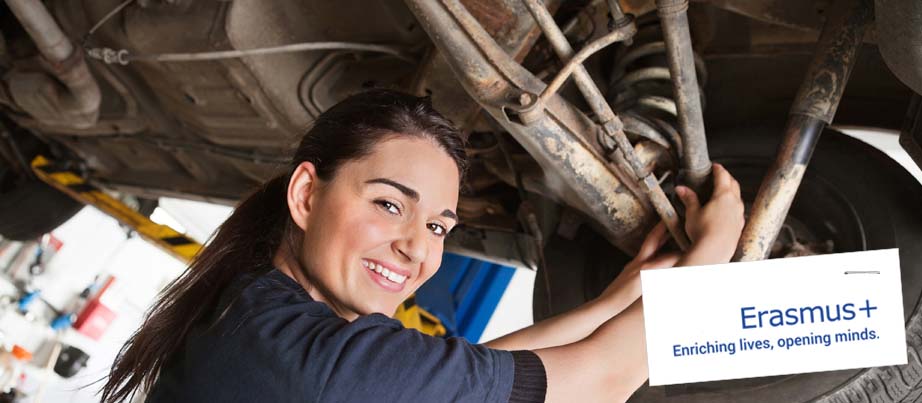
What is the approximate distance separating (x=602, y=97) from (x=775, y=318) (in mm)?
434

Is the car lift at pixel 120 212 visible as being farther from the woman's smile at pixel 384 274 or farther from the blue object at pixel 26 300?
the woman's smile at pixel 384 274

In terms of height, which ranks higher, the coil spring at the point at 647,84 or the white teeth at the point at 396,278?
the coil spring at the point at 647,84

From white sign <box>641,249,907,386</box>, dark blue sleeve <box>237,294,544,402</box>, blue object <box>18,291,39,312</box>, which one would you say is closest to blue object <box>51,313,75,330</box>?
blue object <box>18,291,39,312</box>

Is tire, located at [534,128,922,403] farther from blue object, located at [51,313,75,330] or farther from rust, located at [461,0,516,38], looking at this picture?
blue object, located at [51,313,75,330]

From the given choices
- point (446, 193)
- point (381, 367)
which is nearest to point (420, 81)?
point (446, 193)

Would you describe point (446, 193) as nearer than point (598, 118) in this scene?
Yes

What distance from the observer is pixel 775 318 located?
80 centimetres

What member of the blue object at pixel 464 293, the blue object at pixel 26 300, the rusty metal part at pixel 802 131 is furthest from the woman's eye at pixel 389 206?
the blue object at pixel 26 300

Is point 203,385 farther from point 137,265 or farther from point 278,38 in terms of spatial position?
point 137,265

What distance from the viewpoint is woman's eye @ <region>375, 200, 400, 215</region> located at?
3.19 ft

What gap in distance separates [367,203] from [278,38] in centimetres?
78

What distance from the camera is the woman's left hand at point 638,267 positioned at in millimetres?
1174

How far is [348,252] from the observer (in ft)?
3.11

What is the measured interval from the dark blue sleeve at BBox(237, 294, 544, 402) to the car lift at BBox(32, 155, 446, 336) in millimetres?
1624
